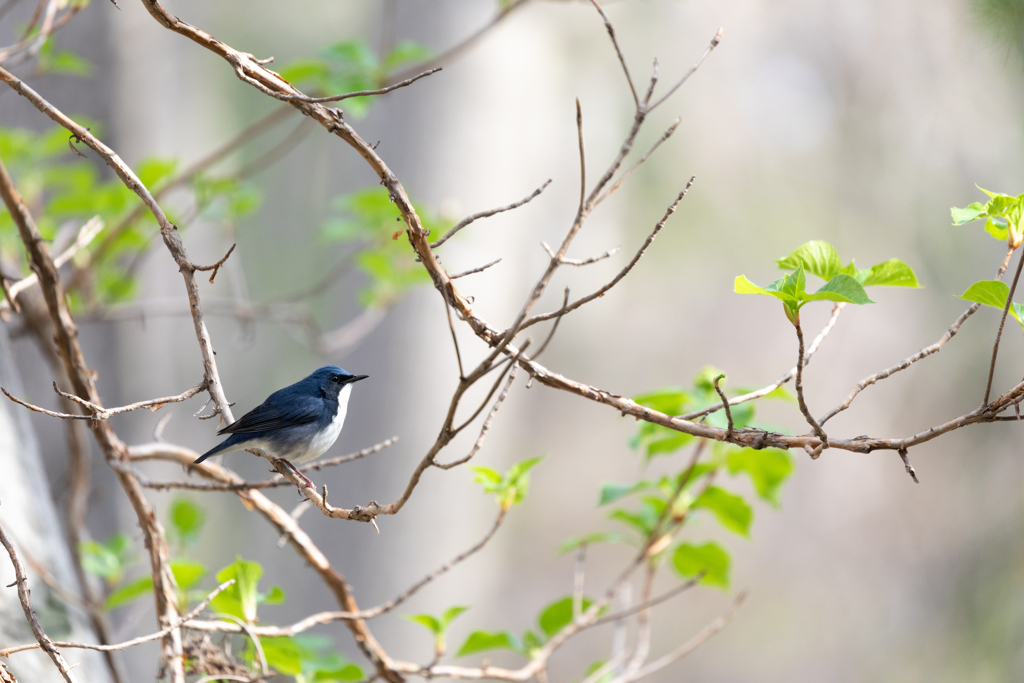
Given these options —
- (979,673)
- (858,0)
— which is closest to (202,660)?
(979,673)

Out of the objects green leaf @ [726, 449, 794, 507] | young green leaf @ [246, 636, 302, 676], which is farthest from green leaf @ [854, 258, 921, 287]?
young green leaf @ [246, 636, 302, 676]

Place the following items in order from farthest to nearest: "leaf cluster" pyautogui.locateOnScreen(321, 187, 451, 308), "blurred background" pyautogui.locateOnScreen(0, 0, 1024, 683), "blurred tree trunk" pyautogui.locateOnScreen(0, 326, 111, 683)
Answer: "blurred background" pyautogui.locateOnScreen(0, 0, 1024, 683) → "leaf cluster" pyautogui.locateOnScreen(321, 187, 451, 308) → "blurred tree trunk" pyautogui.locateOnScreen(0, 326, 111, 683)

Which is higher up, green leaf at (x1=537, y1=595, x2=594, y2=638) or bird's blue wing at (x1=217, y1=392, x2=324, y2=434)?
bird's blue wing at (x1=217, y1=392, x2=324, y2=434)

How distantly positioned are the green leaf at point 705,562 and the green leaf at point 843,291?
0.52 m

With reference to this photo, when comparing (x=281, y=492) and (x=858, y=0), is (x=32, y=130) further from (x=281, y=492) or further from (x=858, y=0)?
(x=858, y=0)

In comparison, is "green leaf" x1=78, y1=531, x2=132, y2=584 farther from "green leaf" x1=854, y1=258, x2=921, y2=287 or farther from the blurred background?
"green leaf" x1=854, y1=258, x2=921, y2=287

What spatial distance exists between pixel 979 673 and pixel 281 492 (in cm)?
225

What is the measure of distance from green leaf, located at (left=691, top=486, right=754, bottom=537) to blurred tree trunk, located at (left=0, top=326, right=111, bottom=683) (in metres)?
0.74

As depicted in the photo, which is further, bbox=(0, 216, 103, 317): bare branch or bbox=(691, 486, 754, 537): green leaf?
bbox=(691, 486, 754, 537): green leaf

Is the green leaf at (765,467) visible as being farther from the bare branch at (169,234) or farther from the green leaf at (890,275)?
the bare branch at (169,234)

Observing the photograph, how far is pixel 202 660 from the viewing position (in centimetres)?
72

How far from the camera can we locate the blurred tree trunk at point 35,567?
70cm

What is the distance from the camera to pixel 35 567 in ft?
2.56

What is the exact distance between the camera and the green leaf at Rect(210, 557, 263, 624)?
705 millimetres
